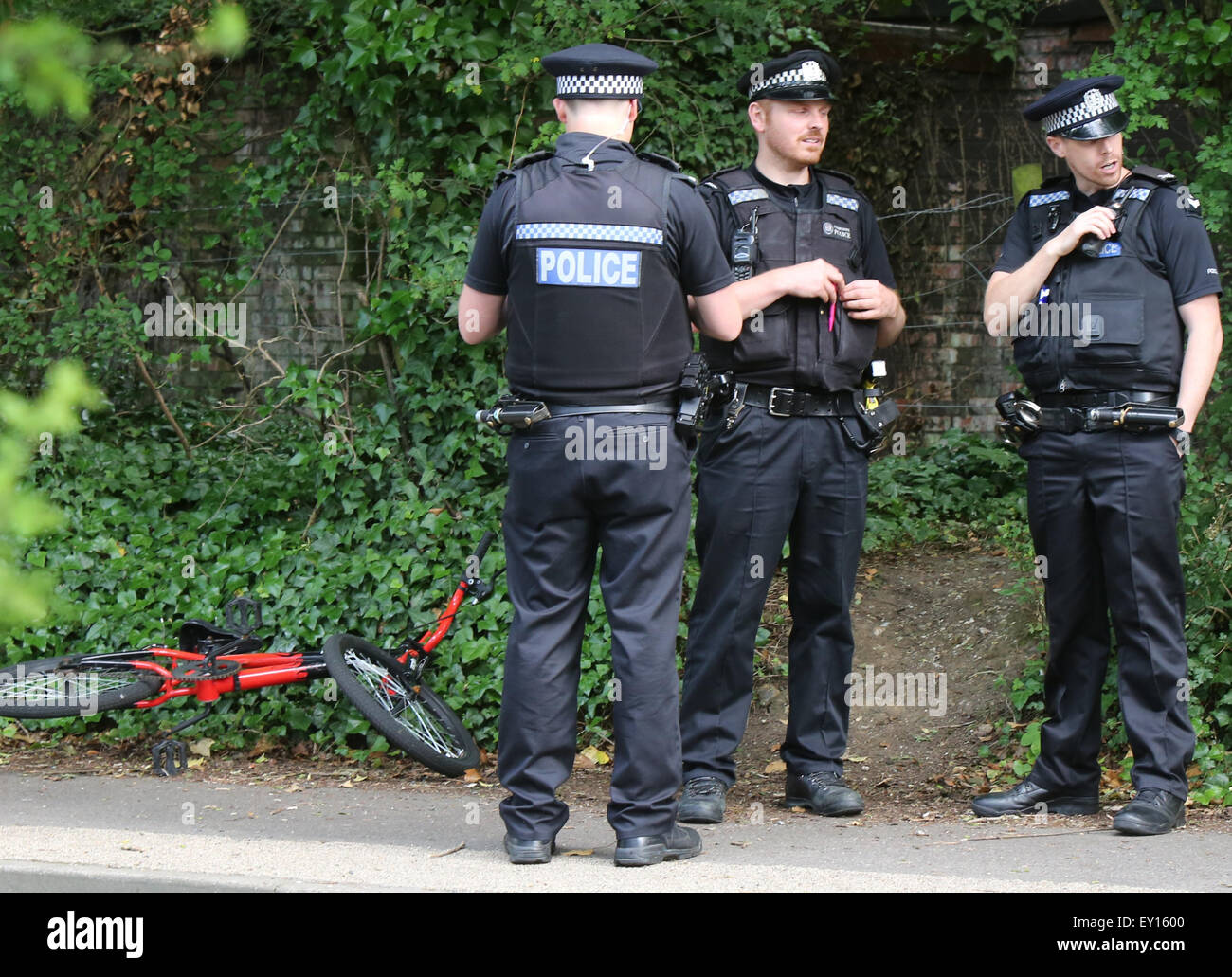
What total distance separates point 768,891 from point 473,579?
2.42 m

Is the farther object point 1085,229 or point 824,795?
point 824,795

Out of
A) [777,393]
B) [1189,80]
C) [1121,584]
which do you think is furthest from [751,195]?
[1189,80]

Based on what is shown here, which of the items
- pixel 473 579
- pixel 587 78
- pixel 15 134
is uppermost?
pixel 15 134

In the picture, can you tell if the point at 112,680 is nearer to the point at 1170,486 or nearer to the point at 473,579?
the point at 473,579

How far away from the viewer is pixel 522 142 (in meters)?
6.48

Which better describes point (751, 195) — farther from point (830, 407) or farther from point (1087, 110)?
point (1087, 110)

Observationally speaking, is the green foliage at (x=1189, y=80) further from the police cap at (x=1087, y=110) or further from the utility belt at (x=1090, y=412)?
the utility belt at (x=1090, y=412)

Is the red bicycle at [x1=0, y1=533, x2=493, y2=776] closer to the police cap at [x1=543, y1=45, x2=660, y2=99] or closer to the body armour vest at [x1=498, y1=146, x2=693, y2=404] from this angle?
the body armour vest at [x1=498, y1=146, x2=693, y2=404]

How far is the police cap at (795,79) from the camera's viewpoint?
15.9 ft

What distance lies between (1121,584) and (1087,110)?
1524mm

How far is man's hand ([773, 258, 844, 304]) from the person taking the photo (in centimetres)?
475

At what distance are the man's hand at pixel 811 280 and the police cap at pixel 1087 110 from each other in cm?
85

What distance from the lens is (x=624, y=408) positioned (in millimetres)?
4117

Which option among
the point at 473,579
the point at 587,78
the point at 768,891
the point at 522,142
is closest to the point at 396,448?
the point at 473,579
